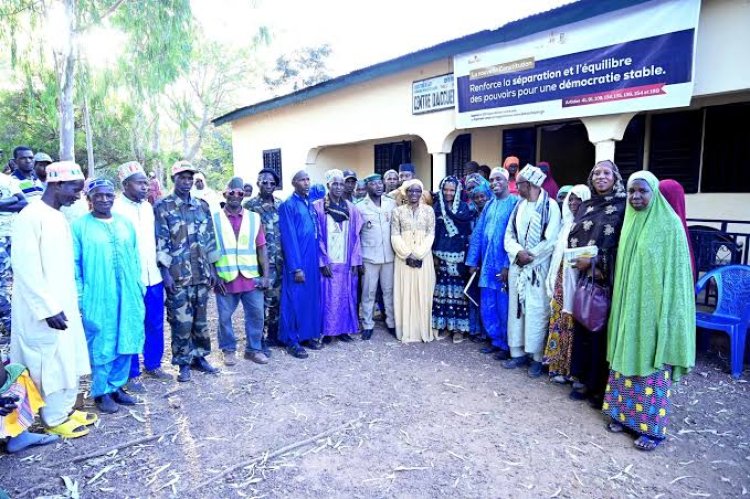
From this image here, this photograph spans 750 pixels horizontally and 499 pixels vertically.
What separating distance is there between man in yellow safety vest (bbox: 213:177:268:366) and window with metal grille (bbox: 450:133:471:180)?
5.75 meters

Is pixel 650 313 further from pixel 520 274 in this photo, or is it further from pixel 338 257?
pixel 338 257

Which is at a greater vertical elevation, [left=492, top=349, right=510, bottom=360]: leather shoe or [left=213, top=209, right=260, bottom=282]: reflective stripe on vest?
[left=213, top=209, right=260, bottom=282]: reflective stripe on vest

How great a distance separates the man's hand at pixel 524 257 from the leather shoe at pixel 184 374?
3186mm

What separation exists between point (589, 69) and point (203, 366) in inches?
215

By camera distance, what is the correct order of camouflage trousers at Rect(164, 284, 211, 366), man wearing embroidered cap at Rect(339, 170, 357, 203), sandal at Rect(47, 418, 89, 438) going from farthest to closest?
man wearing embroidered cap at Rect(339, 170, 357, 203)
camouflage trousers at Rect(164, 284, 211, 366)
sandal at Rect(47, 418, 89, 438)

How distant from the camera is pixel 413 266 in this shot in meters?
5.39

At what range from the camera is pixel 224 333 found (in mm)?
4918

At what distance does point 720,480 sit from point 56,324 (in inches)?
166

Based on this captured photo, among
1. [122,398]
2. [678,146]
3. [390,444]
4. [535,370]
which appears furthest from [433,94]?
[122,398]

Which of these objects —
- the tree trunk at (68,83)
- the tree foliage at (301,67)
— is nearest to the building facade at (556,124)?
the tree trunk at (68,83)

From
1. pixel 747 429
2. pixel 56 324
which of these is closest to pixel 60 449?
pixel 56 324

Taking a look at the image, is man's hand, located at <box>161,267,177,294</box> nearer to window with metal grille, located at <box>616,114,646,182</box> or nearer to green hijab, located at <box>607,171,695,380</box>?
green hijab, located at <box>607,171,695,380</box>

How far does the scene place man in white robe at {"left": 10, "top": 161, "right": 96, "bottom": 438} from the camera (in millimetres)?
3131

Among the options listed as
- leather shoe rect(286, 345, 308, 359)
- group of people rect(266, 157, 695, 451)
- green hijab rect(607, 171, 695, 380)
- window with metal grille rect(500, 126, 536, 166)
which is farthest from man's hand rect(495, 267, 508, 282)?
window with metal grille rect(500, 126, 536, 166)
